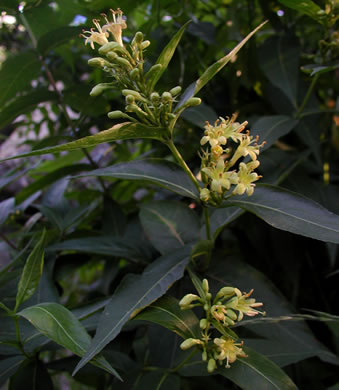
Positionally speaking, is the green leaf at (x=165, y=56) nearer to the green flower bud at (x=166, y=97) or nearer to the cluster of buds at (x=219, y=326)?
the green flower bud at (x=166, y=97)

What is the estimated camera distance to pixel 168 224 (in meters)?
1.08

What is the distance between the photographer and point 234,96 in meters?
1.43

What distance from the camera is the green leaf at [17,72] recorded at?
1232mm

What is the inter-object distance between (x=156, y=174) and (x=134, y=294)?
0.27 meters

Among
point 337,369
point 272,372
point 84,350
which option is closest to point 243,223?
point 337,369

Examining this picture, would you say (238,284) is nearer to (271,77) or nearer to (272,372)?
(272,372)

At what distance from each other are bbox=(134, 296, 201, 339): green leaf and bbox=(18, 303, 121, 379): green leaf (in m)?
0.11

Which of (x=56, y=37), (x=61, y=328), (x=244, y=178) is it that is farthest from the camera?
(x=56, y=37)

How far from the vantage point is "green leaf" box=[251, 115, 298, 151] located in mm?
1071

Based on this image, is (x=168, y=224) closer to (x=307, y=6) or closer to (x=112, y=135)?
(x=112, y=135)

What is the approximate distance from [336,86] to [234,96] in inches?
14.6

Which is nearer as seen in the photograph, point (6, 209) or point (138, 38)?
point (138, 38)

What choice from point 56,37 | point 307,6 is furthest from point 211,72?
point 56,37

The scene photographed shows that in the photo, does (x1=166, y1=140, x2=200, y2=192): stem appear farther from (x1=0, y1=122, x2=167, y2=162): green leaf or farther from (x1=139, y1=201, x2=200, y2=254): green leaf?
(x1=139, y1=201, x2=200, y2=254): green leaf
